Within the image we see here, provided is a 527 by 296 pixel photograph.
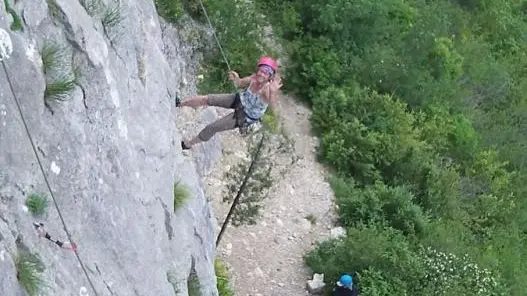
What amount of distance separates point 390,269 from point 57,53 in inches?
269

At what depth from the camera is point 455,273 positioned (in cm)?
1200

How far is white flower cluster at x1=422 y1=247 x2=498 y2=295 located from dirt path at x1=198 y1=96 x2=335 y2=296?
5.32ft

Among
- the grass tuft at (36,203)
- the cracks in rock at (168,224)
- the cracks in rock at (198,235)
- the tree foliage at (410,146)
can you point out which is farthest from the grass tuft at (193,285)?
the tree foliage at (410,146)

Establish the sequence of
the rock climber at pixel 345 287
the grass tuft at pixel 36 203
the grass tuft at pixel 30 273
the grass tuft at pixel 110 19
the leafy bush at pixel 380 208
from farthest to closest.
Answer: the leafy bush at pixel 380 208 → the rock climber at pixel 345 287 → the grass tuft at pixel 110 19 → the grass tuft at pixel 36 203 → the grass tuft at pixel 30 273

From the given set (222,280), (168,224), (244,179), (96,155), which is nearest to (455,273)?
(244,179)

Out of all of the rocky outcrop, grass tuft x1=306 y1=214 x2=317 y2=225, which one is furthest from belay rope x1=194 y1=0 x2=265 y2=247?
the rocky outcrop

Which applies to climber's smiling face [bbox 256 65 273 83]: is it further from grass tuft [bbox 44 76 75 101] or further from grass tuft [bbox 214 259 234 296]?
grass tuft [bbox 44 76 75 101]

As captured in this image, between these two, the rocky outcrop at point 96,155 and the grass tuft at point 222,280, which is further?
the grass tuft at point 222,280

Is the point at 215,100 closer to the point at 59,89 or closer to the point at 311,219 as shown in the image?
the point at 59,89

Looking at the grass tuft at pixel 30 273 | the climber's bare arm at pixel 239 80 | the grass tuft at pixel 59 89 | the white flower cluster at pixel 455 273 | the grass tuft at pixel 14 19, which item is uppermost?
the grass tuft at pixel 14 19

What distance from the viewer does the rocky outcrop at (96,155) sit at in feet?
18.3

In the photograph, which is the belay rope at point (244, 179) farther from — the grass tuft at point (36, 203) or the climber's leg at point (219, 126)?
the grass tuft at point (36, 203)

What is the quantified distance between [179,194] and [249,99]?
1.48 meters

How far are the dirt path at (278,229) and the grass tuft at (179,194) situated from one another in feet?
9.53
